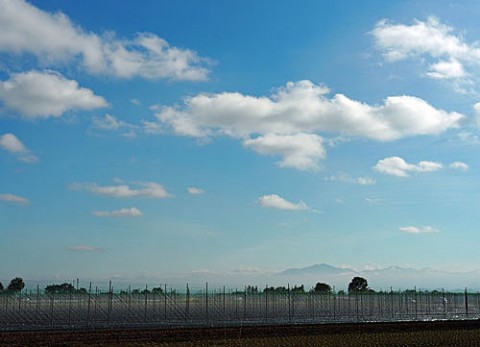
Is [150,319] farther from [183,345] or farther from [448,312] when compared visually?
[448,312]

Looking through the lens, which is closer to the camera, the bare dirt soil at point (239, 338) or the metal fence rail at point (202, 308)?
the bare dirt soil at point (239, 338)

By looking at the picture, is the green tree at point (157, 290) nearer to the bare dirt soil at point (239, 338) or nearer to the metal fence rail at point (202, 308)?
the metal fence rail at point (202, 308)

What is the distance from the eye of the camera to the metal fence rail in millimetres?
48188

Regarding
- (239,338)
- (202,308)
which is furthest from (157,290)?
(239,338)

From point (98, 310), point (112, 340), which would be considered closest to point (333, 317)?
point (98, 310)

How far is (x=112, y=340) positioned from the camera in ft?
103

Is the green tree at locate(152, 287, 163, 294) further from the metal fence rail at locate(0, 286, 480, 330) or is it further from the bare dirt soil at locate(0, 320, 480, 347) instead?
the bare dirt soil at locate(0, 320, 480, 347)

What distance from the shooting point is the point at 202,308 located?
179ft

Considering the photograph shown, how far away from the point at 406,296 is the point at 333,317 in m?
12.3

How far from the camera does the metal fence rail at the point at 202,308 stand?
1897 inches

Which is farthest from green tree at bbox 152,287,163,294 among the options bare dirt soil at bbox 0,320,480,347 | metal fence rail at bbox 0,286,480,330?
bare dirt soil at bbox 0,320,480,347

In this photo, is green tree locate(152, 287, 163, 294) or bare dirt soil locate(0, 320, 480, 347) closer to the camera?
bare dirt soil locate(0, 320, 480, 347)

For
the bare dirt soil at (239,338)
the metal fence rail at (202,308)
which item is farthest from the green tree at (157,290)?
the bare dirt soil at (239,338)

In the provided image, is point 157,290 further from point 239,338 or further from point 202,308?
point 239,338
